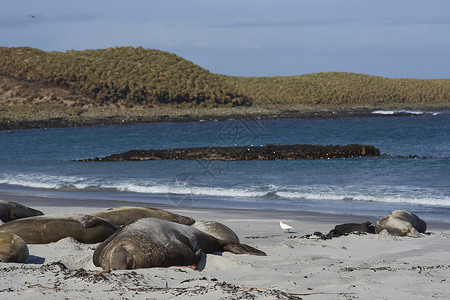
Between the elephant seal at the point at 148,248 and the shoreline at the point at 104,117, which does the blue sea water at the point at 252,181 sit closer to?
the elephant seal at the point at 148,248

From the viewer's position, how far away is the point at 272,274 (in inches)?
255

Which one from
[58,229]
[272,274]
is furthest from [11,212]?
[272,274]

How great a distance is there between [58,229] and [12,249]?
59.8 inches

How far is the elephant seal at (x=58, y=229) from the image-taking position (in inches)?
320

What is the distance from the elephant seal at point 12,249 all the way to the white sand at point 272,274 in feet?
0.52

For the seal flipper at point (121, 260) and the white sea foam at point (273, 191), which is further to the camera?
the white sea foam at point (273, 191)

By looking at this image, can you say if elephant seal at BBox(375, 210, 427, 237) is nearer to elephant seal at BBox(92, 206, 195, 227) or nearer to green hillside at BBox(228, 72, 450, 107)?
elephant seal at BBox(92, 206, 195, 227)

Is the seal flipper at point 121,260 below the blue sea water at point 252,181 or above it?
above

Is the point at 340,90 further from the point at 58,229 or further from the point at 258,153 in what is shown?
the point at 58,229

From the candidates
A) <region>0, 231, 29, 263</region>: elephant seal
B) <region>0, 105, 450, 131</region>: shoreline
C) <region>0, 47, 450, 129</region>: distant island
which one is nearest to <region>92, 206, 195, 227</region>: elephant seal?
<region>0, 231, 29, 263</region>: elephant seal

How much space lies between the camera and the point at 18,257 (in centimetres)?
671

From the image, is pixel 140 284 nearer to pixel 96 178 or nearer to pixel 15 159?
pixel 96 178

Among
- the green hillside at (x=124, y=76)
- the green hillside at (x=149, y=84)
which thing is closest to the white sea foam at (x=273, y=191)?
the green hillside at (x=149, y=84)

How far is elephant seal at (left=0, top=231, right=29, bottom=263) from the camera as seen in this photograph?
6609 mm
